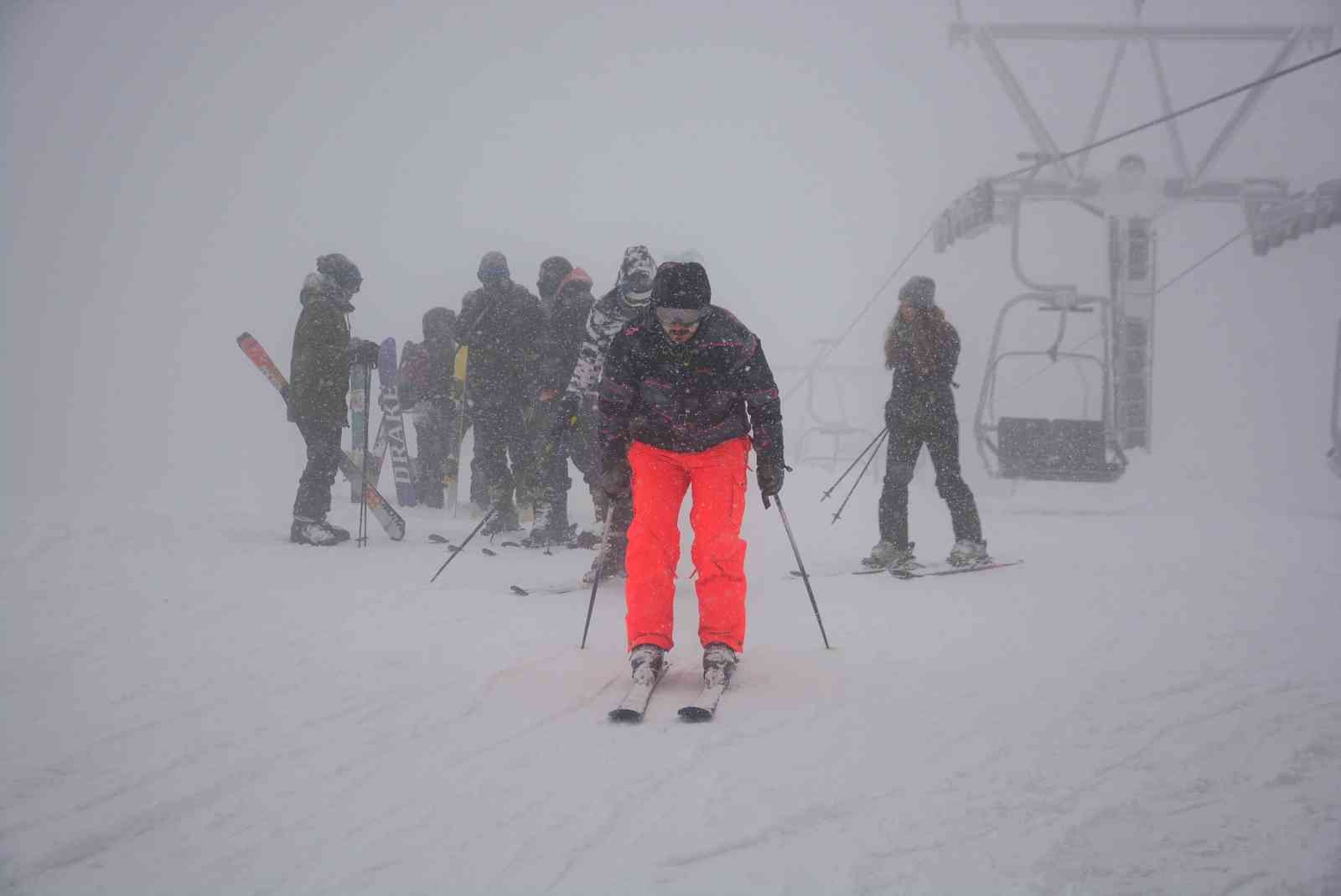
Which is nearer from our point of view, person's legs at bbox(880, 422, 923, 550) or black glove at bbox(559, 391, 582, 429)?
black glove at bbox(559, 391, 582, 429)

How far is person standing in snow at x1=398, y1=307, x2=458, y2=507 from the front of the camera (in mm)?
8844

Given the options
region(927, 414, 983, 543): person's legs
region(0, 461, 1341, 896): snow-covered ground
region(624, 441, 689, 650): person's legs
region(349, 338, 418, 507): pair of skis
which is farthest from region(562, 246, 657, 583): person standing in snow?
region(349, 338, 418, 507): pair of skis

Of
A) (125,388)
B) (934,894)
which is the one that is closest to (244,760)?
(934,894)

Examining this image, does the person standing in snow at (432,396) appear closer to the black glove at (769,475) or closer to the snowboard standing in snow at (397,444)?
the snowboard standing in snow at (397,444)

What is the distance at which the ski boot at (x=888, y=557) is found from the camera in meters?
5.45

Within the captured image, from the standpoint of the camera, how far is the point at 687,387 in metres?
2.98

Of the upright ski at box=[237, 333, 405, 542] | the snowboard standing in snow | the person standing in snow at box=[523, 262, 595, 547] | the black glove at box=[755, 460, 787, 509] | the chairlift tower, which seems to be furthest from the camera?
the chairlift tower

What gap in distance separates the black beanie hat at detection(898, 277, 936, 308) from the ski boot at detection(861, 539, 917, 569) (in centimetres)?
157

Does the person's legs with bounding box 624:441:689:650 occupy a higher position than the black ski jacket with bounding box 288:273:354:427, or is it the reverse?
the black ski jacket with bounding box 288:273:354:427

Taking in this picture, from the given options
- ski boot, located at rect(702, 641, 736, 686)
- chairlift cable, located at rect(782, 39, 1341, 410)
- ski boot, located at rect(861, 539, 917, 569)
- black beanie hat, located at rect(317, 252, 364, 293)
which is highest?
chairlift cable, located at rect(782, 39, 1341, 410)

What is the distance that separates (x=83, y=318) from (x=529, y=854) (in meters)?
40.0

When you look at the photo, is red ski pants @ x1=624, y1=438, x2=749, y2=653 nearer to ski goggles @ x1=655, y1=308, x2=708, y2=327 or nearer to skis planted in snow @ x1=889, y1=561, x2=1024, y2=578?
ski goggles @ x1=655, y1=308, x2=708, y2=327

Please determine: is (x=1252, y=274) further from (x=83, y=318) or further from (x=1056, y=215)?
(x=83, y=318)

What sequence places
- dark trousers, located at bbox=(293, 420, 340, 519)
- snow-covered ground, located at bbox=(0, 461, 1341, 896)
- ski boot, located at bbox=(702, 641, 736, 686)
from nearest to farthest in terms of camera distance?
1. snow-covered ground, located at bbox=(0, 461, 1341, 896)
2. ski boot, located at bbox=(702, 641, 736, 686)
3. dark trousers, located at bbox=(293, 420, 340, 519)
